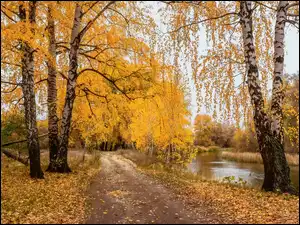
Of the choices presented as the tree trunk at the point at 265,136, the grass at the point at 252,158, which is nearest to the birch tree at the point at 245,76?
the tree trunk at the point at 265,136

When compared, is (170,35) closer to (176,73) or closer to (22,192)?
(176,73)

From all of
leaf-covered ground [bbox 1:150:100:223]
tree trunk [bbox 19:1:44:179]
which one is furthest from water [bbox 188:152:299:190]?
tree trunk [bbox 19:1:44:179]

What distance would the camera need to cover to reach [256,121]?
28.7ft

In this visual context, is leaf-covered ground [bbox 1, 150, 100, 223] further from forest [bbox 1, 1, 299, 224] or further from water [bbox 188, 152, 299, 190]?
water [bbox 188, 152, 299, 190]

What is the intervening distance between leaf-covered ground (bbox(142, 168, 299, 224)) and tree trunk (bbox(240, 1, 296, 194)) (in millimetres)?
569

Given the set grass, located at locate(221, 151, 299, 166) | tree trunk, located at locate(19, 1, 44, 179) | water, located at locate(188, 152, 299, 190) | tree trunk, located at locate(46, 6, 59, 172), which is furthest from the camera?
grass, located at locate(221, 151, 299, 166)

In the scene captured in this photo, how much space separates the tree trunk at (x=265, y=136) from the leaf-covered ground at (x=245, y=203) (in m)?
0.57

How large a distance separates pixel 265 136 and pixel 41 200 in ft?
21.2

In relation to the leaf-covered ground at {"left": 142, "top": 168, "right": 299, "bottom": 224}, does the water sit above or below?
below

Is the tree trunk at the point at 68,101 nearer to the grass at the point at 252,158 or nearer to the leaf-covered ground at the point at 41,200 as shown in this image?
the leaf-covered ground at the point at 41,200

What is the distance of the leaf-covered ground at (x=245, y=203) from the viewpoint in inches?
236

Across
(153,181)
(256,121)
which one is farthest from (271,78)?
(153,181)

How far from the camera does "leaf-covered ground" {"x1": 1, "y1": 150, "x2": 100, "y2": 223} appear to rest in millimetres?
5529

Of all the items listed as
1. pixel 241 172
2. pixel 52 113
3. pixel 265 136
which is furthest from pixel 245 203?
pixel 241 172
